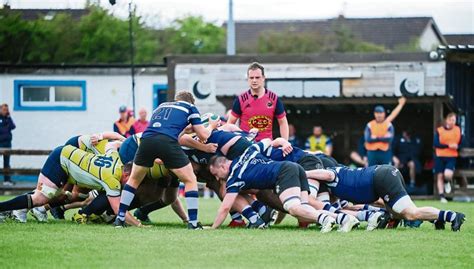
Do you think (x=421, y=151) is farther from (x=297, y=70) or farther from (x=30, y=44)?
(x=30, y=44)

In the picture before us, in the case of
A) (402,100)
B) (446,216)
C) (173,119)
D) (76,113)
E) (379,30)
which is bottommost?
(446,216)

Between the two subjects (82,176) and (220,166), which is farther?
(82,176)

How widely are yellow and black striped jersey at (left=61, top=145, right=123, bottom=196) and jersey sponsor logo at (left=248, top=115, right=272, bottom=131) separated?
2219mm

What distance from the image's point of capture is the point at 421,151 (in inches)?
1122

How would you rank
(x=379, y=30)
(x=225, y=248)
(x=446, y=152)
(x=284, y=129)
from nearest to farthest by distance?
(x=225, y=248)
(x=284, y=129)
(x=446, y=152)
(x=379, y=30)

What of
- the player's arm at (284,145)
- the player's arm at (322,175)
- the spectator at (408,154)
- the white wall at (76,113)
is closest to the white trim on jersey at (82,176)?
the player's arm at (284,145)

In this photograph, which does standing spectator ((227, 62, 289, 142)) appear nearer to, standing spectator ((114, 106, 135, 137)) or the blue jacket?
standing spectator ((114, 106, 135, 137))

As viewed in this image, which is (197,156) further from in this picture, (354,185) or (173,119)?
(354,185)

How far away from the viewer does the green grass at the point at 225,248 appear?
9.81 m

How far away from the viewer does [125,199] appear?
13.5 m

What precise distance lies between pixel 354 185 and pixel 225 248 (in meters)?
3.03

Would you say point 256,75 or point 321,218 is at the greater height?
point 256,75

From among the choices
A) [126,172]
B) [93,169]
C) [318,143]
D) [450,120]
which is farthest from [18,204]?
[318,143]

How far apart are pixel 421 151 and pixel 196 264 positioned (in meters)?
19.5
